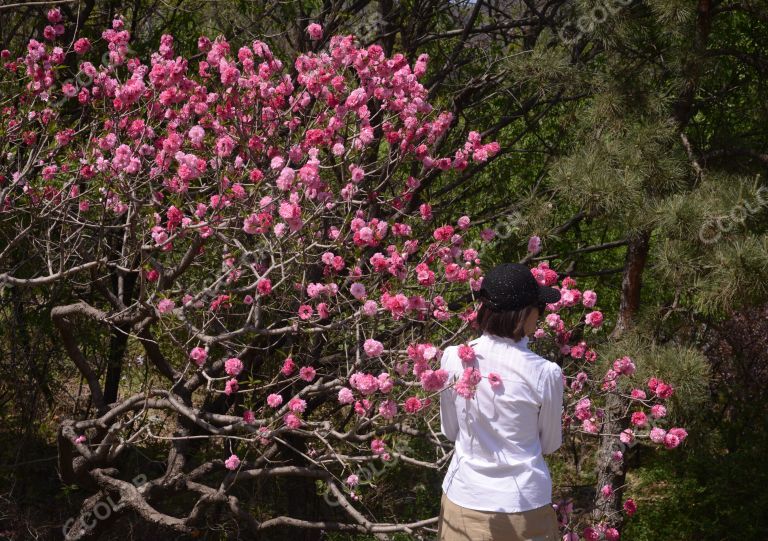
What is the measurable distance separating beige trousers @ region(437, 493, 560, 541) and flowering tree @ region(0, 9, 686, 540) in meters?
0.63

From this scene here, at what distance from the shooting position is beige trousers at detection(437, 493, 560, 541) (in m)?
2.73

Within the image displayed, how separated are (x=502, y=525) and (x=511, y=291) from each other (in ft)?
2.37

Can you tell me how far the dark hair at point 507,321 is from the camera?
111 inches

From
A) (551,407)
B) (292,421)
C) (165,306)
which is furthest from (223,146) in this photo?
(551,407)

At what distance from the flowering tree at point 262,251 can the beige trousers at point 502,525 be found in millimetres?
627

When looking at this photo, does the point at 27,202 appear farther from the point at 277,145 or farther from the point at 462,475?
the point at 462,475

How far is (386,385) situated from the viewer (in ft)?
11.6

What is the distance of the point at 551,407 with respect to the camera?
2773mm

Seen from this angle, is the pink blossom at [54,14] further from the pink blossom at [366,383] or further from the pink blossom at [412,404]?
the pink blossom at [412,404]

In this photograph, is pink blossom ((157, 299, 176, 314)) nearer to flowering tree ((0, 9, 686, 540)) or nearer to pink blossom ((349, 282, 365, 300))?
flowering tree ((0, 9, 686, 540))

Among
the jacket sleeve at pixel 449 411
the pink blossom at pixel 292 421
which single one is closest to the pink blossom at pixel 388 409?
the pink blossom at pixel 292 421

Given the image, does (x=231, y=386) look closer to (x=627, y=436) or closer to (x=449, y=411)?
(x=449, y=411)

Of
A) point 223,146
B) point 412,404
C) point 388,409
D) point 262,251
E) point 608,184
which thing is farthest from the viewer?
point 608,184

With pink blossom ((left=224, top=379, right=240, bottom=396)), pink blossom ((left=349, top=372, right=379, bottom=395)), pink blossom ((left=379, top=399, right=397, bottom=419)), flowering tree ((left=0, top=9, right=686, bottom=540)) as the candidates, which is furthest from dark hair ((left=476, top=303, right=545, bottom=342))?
pink blossom ((left=224, top=379, right=240, bottom=396))
